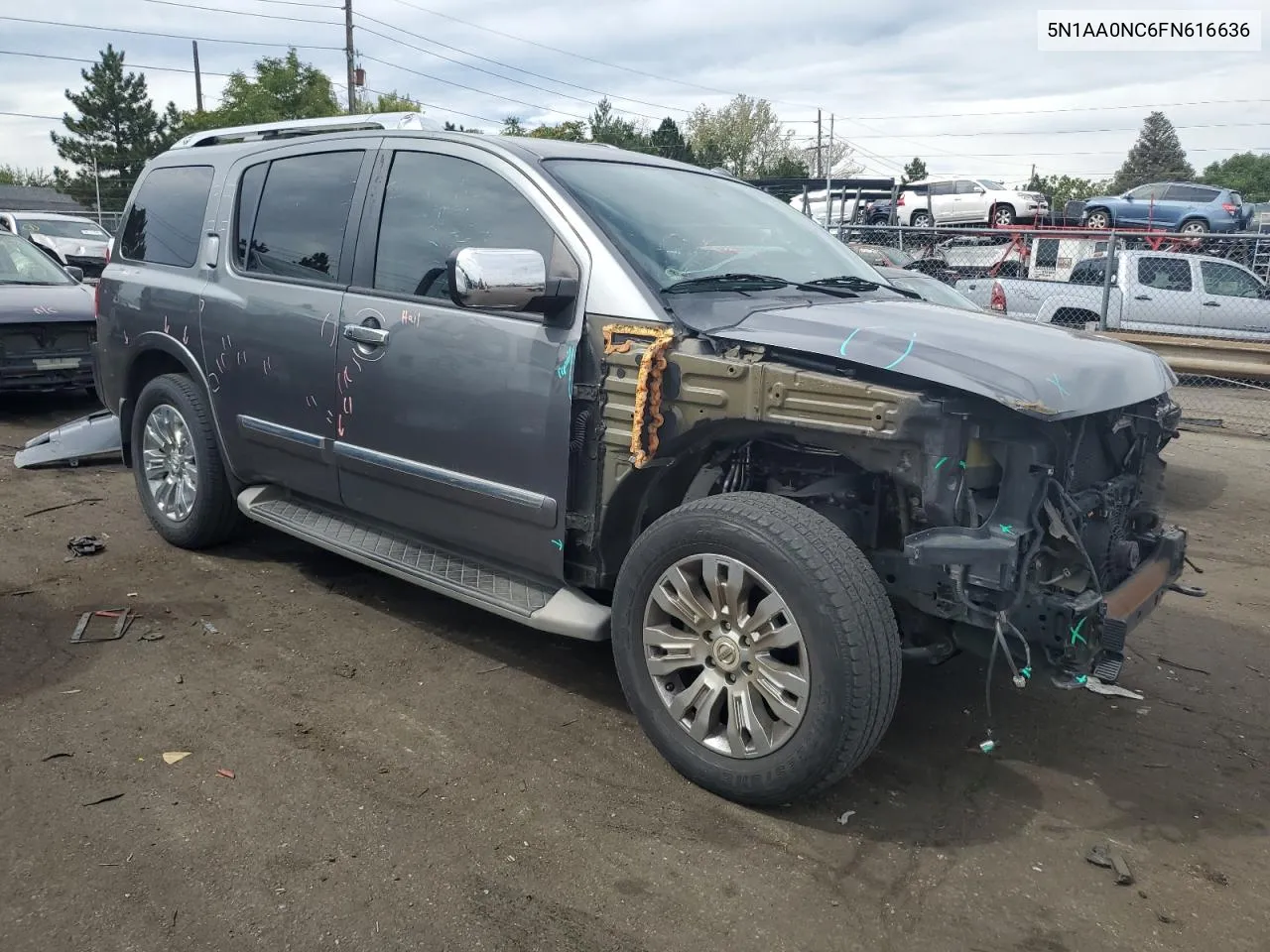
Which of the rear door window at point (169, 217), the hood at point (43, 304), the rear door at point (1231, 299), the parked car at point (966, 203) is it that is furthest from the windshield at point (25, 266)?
the parked car at point (966, 203)

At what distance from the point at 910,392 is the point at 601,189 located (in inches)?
58.6

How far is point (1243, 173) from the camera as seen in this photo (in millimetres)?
102500

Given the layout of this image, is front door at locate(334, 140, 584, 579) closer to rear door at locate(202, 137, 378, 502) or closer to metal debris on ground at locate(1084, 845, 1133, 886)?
rear door at locate(202, 137, 378, 502)

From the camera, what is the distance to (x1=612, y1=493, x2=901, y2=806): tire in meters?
2.82

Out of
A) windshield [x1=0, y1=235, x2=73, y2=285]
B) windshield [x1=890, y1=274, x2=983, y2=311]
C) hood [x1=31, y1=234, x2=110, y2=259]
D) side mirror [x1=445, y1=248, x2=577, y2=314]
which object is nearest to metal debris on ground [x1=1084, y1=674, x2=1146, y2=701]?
side mirror [x1=445, y1=248, x2=577, y2=314]

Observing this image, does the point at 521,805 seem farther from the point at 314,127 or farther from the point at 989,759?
the point at 314,127

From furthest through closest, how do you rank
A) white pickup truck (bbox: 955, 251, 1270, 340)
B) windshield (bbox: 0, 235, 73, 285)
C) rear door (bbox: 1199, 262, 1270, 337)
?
1. rear door (bbox: 1199, 262, 1270, 337)
2. white pickup truck (bbox: 955, 251, 1270, 340)
3. windshield (bbox: 0, 235, 73, 285)

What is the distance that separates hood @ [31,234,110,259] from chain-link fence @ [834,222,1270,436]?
1287 centimetres

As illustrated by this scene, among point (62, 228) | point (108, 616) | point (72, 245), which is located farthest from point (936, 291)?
point (62, 228)

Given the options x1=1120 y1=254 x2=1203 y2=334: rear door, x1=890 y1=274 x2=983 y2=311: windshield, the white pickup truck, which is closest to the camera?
x1=890 y1=274 x2=983 y2=311: windshield

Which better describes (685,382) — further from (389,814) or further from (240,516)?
(240,516)

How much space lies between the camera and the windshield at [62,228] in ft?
59.1

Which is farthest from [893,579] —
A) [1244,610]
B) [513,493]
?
[1244,610]

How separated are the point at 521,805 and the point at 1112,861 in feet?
5.47
